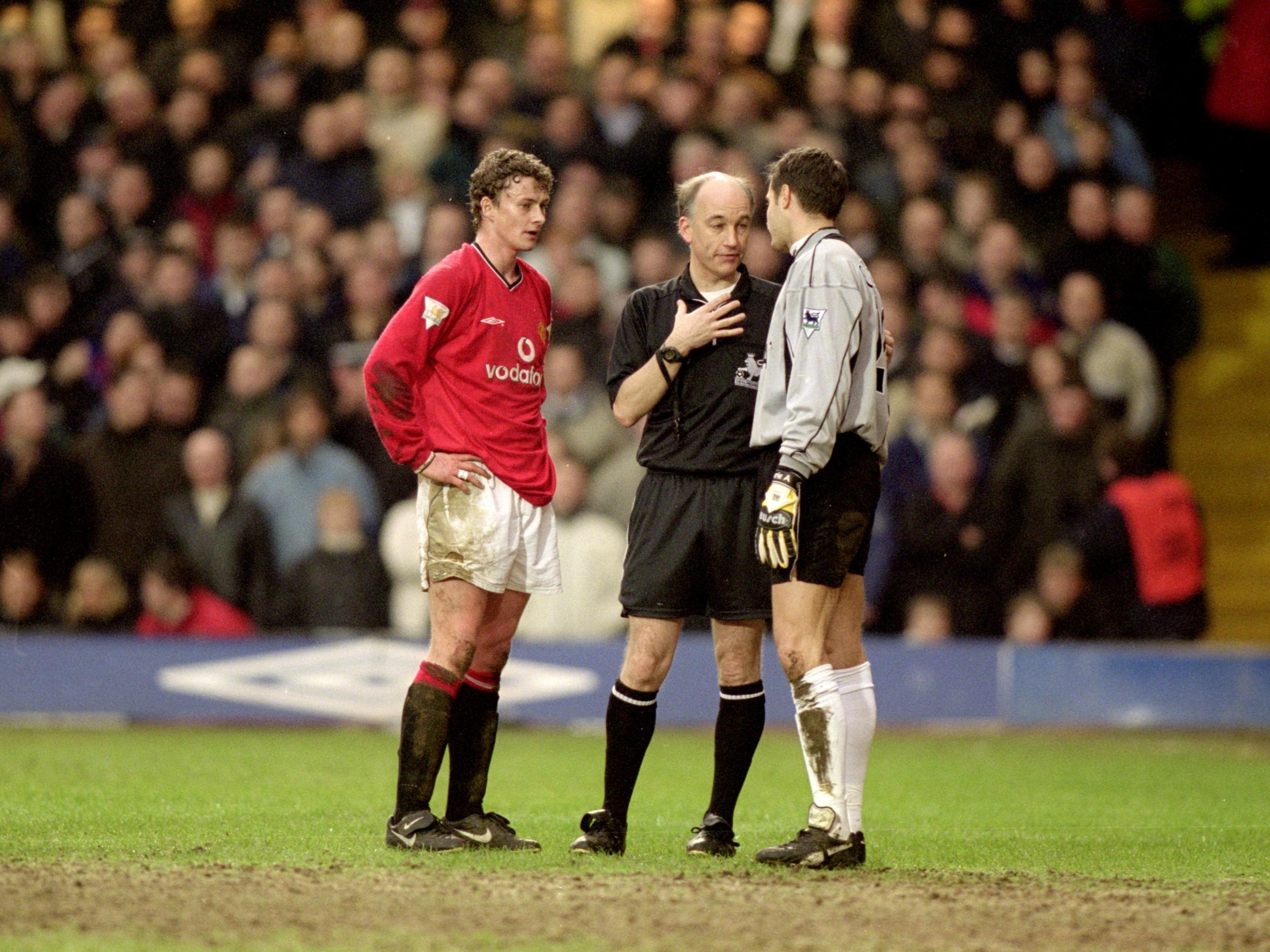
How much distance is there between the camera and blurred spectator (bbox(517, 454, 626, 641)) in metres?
12.2

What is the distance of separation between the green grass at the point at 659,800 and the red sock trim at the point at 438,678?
1.84 feet

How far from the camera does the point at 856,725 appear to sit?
608 cm

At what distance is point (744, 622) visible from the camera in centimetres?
624

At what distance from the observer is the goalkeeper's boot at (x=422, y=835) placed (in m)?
6.07

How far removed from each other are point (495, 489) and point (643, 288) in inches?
35.6

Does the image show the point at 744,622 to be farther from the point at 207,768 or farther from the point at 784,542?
the point at 207,768

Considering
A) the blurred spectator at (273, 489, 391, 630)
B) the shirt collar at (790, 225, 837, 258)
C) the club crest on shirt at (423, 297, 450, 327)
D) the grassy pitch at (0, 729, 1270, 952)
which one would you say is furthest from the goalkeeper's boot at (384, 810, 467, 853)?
the blurred spectator at (273, 489, 391, 630)

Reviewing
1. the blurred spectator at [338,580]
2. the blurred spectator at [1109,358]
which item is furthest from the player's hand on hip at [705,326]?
the blurred spectator at [1109,358]

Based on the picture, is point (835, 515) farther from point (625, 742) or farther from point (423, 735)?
point (423, 735)

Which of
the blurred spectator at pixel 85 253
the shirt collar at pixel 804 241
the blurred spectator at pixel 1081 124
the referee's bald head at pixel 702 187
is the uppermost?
the blurred spectator at pixel 1081 124

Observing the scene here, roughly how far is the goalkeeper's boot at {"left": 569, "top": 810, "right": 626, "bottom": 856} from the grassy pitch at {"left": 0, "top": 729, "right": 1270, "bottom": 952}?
0.29 ft

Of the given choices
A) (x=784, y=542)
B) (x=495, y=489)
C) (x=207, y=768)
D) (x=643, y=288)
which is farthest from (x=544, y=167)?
(x=207, y=768)

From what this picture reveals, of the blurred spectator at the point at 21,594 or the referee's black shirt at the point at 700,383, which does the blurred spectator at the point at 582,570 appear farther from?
the referee's black shirt at the point at 700,383

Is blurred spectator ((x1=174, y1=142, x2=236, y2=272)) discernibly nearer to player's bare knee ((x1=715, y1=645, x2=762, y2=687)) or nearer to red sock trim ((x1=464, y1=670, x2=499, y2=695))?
red sock trim ((x1=464, y1=670, x2=499, y2=695))
